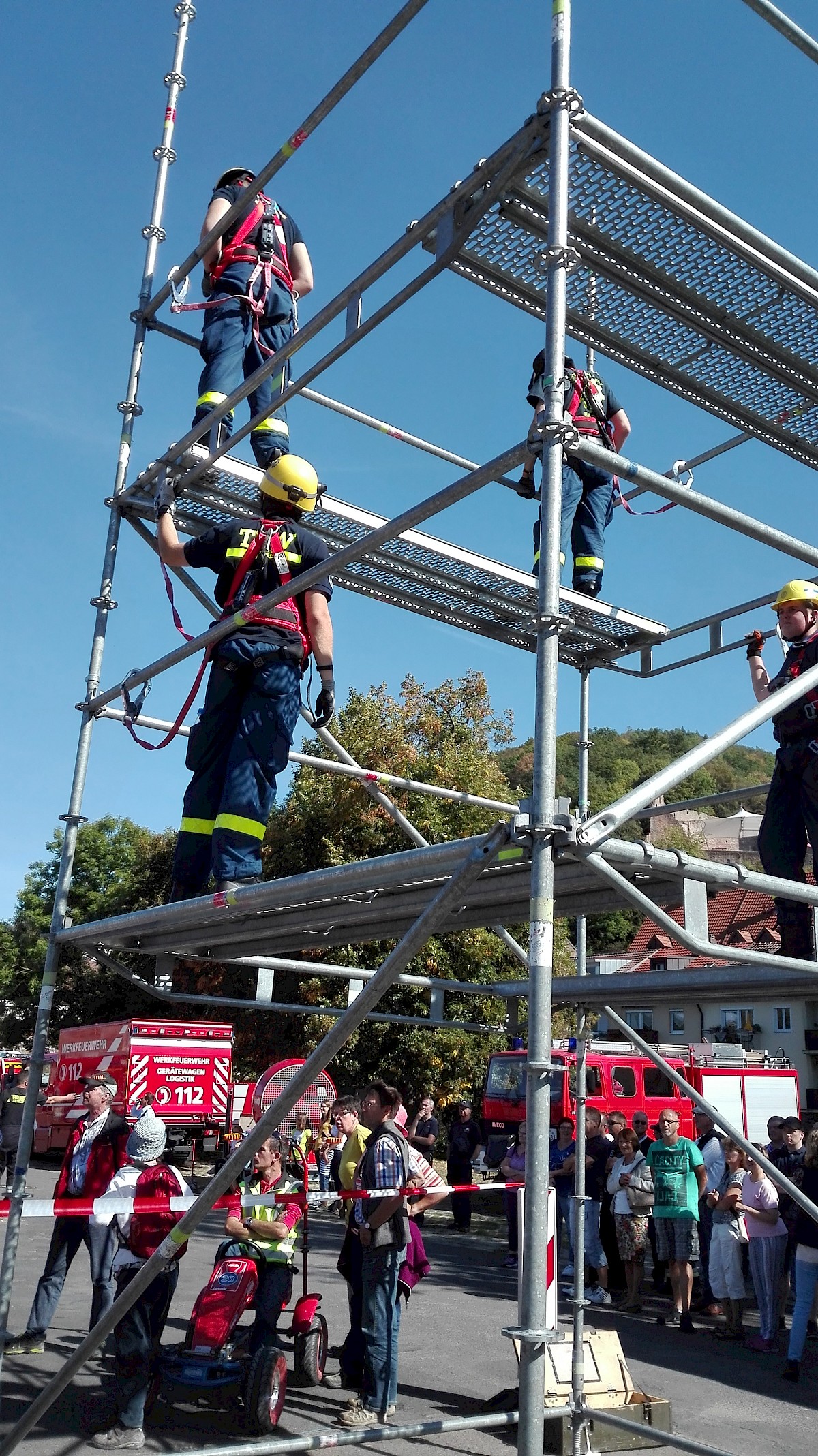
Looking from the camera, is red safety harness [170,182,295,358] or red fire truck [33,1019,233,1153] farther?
red fire truck [33,1019,233,1153]

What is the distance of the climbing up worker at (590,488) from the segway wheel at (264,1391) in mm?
4462

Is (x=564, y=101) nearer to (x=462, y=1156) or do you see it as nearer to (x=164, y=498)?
(x=164, y=498)

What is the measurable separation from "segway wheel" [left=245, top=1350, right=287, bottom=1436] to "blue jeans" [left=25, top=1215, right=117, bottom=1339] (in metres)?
1.91

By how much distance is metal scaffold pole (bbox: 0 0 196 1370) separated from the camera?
483 cm

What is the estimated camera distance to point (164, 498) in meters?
5.46

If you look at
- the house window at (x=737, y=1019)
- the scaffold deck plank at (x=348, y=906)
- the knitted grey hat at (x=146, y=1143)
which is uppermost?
the house window at (x=737, y=1019)

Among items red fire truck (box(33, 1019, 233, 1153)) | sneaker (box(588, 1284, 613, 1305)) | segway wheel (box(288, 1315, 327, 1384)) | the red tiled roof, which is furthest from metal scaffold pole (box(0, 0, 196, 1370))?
the red tiled roof

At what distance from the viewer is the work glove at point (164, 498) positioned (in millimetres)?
5387

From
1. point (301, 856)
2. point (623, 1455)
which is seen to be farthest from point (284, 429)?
point (301, 856)

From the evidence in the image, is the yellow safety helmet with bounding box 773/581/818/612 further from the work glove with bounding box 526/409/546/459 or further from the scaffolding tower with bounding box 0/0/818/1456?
the work glove with bounding box 526/409/546/459

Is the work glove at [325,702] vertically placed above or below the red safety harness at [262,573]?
below

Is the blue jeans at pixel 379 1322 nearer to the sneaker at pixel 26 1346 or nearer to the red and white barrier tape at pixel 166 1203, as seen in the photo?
the red and white barrier tape at pixel 166 1203

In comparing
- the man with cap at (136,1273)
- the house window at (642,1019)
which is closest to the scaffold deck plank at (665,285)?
the man with cap at (136,1273)

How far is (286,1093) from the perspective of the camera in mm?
3354
